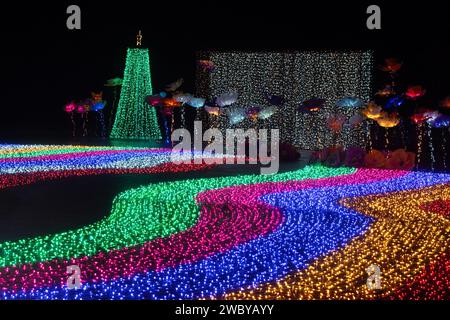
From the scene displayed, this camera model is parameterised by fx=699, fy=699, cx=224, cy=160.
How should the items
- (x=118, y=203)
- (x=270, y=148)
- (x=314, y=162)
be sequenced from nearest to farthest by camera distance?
(x=118, y=203)
(x=314, y=162)
(x=270, y=148)

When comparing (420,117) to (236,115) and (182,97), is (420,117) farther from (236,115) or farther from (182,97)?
(182,97)

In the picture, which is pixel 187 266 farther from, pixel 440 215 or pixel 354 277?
pixel 440 215

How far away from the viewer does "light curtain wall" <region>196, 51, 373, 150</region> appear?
17047 mm

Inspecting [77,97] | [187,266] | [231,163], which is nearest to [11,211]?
[187,266]

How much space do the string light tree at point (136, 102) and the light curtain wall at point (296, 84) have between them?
2477 mm

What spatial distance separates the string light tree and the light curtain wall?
97.5 inches

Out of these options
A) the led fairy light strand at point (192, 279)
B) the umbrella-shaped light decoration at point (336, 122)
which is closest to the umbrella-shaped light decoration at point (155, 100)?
the umbrella-shaped light decoration at point (336, 122)

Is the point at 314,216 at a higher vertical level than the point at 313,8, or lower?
lower

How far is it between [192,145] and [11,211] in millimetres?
11404

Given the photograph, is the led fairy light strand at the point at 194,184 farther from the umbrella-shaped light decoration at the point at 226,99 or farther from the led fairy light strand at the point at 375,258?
the umbrella-shaped light decoration at the point at 226,99

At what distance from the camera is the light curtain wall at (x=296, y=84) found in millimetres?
17047

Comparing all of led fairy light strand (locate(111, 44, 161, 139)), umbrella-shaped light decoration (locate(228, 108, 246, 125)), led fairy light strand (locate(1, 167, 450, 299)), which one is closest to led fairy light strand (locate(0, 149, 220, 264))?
led fairy light strand (locate(1, 167, 450, 299))

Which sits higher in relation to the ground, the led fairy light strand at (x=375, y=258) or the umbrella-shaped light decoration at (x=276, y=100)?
the led fairy light strand at (x=375, y=258)
